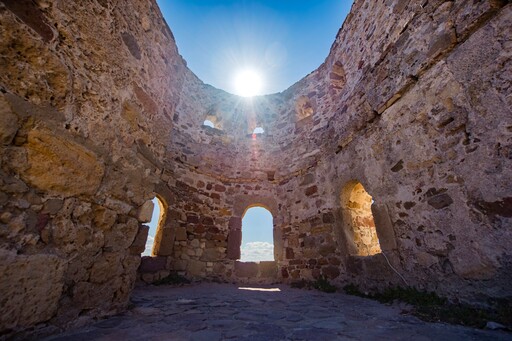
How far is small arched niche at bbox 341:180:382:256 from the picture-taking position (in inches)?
165

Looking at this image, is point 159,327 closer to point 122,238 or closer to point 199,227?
point 122,238

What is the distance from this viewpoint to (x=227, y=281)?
5348 mm

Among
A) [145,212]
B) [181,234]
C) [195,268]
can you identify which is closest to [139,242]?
[145,212]

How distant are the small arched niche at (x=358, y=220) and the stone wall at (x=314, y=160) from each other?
4 cm

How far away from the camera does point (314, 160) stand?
5.38m

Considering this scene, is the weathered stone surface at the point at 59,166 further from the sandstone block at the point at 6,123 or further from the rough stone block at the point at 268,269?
the rough stone block at the point at 268,269

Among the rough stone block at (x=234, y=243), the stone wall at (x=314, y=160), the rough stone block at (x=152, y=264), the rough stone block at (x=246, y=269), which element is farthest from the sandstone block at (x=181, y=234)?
the rough stone block at (x=246, y=269)

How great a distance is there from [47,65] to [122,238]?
4.57ft

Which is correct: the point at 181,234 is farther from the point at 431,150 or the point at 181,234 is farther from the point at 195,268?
the point at 431,150

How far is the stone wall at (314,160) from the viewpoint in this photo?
1375 millimetres

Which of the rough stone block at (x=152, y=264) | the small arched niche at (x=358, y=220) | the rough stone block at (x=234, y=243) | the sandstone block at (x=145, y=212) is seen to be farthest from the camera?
the rough stone block at (x=234, y=243)

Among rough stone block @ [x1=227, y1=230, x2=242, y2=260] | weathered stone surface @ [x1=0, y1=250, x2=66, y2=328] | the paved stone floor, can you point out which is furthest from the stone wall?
rough stone block @ [x1=227, y1=230, x2=242, y2=260]

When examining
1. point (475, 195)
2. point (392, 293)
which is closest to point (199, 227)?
point (392, 293)

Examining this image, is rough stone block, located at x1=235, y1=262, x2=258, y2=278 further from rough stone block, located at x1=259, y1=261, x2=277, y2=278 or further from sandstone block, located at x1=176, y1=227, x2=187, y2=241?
sandstone block, located at x1=176, y1=227, x2=187, y2=241
